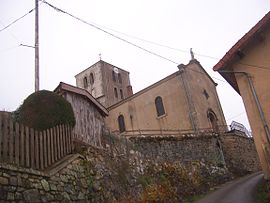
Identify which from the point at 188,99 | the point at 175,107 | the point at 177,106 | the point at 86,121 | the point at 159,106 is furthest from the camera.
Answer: the point at 159,106

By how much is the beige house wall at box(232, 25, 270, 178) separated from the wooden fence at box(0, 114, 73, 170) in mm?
Result: 6660

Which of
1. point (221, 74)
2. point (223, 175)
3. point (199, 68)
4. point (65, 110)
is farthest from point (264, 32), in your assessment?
point (199, 68)

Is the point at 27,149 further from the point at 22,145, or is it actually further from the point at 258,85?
the point at 258,85

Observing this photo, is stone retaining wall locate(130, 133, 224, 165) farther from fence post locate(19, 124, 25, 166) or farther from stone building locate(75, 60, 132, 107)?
stone building locate(75, 60, 132, 107)

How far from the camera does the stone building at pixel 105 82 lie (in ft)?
169

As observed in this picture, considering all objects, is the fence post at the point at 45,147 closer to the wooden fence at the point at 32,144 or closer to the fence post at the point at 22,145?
the wooden fence at the point at 32,144

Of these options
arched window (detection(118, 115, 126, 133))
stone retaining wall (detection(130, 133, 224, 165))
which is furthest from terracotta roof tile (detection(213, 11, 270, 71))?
arched window (detection(118, 115, 126, 133))

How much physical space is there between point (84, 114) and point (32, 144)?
207 inches

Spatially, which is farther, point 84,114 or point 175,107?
point 175,107

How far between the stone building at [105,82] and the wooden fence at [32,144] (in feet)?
129

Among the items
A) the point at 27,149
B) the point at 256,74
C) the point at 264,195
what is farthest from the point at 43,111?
the point at 264,195

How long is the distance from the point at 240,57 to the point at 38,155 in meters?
8.30

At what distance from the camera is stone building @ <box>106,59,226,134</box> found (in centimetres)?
2611

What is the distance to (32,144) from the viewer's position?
28.9 feet
